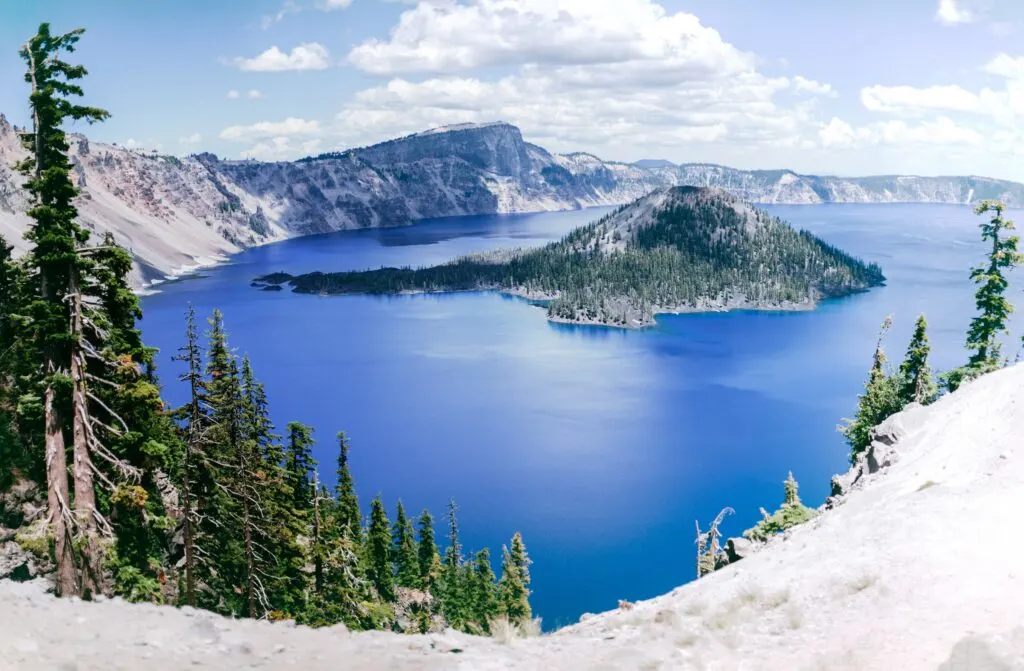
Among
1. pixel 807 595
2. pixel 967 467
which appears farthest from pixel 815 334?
pixel 807 595

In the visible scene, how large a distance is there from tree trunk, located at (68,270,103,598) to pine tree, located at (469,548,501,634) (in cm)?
4039

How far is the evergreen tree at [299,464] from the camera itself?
45228 millimetres

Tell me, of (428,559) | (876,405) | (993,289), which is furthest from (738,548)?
(428,559)

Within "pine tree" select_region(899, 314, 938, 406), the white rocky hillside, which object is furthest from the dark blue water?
the white rocky hillside

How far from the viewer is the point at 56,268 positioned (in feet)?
65.8

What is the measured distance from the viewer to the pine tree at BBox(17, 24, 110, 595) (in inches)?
760

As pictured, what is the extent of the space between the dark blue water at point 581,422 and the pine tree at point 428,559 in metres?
10.1

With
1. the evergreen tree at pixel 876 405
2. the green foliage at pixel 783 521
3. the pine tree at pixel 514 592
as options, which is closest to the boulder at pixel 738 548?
the green foliage at pixel 783 521

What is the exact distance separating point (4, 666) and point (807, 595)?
16135 millimetres

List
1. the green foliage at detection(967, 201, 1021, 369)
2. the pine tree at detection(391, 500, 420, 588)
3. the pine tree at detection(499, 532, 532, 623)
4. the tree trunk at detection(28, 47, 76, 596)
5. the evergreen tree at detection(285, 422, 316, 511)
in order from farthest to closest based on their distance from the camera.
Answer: the pine tree at detection(391, 500, 420, 588)
the pine tree at detection(499, 532, 532, 623)
the green foliage at detection(967, 201, 1021, 369)
the evergreen tree at detection(285, 422, 316, 511)
the tree trunk at detection(28, 47, 76, 596)

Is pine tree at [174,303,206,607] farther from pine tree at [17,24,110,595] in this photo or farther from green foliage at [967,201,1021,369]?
green foliage at [967,201,1021,369]

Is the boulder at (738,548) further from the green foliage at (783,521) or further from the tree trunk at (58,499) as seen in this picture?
the tree trunk at (58,499)

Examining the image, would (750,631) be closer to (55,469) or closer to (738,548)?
(55,469)

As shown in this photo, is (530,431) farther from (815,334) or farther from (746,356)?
(815,334)
